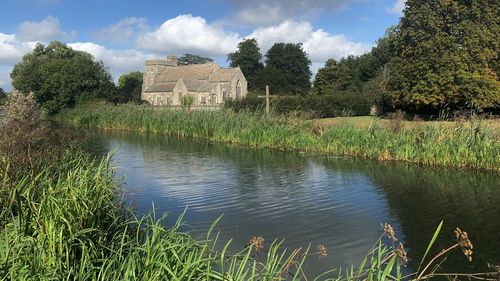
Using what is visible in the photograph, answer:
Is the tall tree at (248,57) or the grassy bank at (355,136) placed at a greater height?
the tall tree at (248,57)

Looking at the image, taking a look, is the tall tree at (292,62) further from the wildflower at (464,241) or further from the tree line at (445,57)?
the wildflower at (464,241)

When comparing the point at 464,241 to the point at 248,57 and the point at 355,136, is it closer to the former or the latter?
the point at 355,136

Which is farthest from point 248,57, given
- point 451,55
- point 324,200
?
point 324,200

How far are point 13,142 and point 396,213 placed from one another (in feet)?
21.9

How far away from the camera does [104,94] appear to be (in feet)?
181

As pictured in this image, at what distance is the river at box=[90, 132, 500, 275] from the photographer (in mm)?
7359

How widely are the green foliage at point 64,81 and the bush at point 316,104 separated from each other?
968 inches

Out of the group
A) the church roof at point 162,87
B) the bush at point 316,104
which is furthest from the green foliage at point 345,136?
the church roof at point 162,87

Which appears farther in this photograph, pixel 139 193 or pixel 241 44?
pixel 241 44

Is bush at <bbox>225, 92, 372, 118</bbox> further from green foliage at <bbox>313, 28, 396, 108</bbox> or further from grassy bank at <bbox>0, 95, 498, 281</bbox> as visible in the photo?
green foliage at <bbox>313, 28, 396, 108</bbox>

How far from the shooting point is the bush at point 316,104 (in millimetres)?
33438

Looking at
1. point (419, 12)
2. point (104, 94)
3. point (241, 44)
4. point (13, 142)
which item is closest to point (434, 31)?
point (419, 12)

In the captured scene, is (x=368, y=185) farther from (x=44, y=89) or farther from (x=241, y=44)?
(x=241, y=44)

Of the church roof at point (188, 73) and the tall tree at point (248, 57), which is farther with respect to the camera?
the tall tree at point (248, 57)
